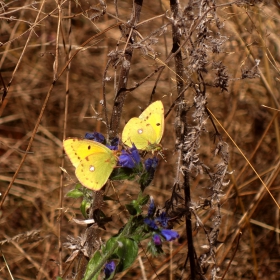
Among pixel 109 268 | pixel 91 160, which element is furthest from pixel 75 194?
pixel 109 268

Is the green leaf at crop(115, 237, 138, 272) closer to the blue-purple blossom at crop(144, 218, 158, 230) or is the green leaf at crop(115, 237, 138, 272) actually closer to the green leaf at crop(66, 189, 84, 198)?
the blue-purple blossom at crop(144, 218, 158, 230)

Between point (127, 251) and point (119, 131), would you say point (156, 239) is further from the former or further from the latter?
point (119, 131)

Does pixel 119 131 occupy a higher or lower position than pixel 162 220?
lower

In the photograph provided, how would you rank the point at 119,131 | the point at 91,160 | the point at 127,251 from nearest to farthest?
the point at 127,251 → the point at 91,160 → the point at 119,131

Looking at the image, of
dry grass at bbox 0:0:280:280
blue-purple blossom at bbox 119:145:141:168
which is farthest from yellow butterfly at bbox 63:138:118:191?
dry grass at bbox 0:0:280:280

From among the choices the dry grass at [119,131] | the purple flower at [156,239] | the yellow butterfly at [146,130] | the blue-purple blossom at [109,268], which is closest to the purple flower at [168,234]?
the purple flower at [156,239]

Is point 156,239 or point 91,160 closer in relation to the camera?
Result: point 156,239

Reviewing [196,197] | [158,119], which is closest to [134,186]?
[196,197]
